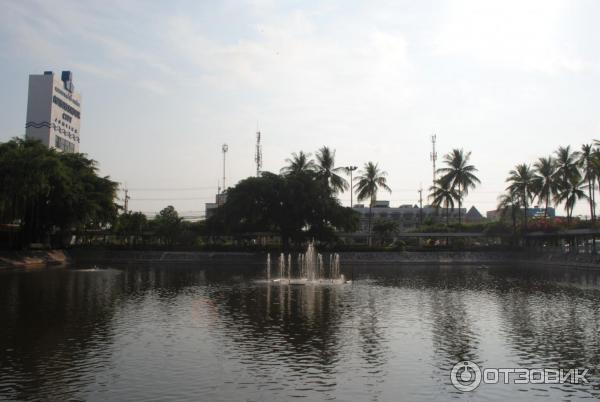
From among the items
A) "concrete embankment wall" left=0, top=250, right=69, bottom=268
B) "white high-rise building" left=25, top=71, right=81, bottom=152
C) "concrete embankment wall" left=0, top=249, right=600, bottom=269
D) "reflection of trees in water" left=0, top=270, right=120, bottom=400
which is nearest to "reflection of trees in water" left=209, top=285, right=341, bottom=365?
"reflection of trees in water" left=0, top=270, right=120, bottom=400

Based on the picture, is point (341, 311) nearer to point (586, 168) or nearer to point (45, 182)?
point (45, 182)

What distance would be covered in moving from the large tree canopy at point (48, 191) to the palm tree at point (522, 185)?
49342 millimetres

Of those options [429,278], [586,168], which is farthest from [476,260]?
[429,278]

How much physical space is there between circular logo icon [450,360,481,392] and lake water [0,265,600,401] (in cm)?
22

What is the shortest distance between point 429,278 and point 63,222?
40.7 m

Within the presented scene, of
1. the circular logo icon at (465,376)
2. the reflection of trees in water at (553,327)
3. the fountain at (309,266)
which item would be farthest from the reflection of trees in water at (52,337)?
the fountain at (309,266)

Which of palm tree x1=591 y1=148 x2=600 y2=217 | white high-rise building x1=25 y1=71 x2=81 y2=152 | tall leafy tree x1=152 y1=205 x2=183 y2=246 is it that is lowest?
tall leafy tree x1=152 y1=205 x2=183 y2=246

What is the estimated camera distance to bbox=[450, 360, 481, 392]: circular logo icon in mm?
11263

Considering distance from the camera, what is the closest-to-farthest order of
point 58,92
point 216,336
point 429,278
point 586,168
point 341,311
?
point 216,336
point 341,311
point 429,278
point 586,168
point 58,92

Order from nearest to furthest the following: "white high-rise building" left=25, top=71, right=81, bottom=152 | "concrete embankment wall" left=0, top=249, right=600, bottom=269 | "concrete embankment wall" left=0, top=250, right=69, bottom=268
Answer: "concrete embankment wall" left=0, top=250, right=69, bottom=268, "concrete embankment wall" left=0, top=249, right=600, bottom=269, "white high-rise building" left=25, top=71, right=81, bottom=152

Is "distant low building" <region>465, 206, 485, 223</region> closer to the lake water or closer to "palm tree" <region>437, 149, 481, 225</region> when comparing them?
"palm tree" <region>437, 149, 481, 225</region>

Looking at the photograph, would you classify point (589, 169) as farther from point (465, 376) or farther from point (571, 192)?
point (465, 376)

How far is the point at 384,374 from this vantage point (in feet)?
39.8

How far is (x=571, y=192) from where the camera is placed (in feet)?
199
